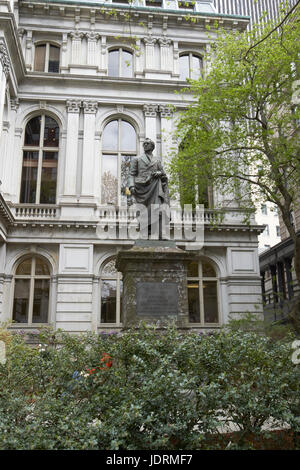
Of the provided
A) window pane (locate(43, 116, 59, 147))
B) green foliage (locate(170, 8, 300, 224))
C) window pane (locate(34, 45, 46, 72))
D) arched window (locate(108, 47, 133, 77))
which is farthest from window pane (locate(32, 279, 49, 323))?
arched window (locate(108, 47, 133, 77))

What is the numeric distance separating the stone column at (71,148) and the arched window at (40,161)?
3.43ft

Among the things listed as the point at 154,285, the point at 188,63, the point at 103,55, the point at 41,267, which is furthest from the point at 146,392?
the point at 188,63

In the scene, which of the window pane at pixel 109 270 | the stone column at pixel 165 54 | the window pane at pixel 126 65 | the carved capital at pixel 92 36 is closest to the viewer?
the window pane at pixel 109 270

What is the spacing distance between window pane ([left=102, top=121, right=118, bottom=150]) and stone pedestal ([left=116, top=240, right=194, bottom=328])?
1543 cm

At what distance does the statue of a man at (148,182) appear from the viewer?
9805 millimetres

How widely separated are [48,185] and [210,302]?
10926mm

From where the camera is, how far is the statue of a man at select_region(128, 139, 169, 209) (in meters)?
9.80

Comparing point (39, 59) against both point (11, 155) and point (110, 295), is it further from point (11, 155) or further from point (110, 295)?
point (110, 295)

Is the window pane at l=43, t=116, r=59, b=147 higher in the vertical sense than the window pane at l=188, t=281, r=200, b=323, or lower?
higher

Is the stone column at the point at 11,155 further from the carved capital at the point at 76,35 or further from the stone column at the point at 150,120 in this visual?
the stone column at the point at 150,120

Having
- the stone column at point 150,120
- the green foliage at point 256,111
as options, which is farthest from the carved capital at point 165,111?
the green foliage at point 256,111

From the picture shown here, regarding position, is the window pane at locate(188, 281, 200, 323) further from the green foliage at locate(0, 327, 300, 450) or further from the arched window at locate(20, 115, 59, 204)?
the green foliage at locate(0, 327, 300, 450)
